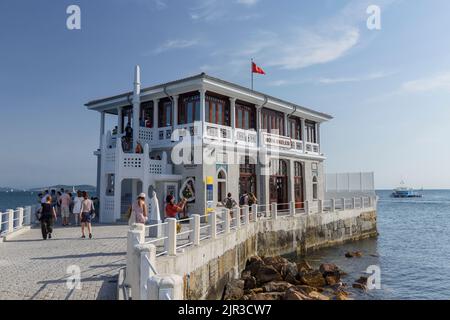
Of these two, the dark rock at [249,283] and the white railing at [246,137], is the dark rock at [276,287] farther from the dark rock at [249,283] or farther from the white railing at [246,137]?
the white railing at [246,137]

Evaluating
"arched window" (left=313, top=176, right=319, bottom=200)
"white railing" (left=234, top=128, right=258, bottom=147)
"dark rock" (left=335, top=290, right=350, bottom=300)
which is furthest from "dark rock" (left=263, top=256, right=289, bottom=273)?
"arched window" (left=313, top=176, right=319, bottom=200)

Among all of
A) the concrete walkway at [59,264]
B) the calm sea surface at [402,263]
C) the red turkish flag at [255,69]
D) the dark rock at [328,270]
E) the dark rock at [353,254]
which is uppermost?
the red turkish flag at [255,69]

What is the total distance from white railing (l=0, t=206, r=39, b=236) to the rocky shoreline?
9.13m

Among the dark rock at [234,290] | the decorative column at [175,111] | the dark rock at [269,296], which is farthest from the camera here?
the decorative column at [175,111]

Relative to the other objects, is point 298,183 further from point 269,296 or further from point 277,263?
point 269,296

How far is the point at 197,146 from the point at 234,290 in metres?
8.50

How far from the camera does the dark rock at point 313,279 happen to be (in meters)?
14.8

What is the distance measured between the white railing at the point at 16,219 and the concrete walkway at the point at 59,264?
2.34ft

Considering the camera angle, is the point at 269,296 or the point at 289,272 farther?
the point at 289,272

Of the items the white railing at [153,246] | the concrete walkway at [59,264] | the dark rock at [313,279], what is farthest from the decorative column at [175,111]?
the dark rock at [313,279]

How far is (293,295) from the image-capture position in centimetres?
1091

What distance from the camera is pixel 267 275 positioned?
47.1ft

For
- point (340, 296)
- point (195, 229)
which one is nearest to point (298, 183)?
point (340, 296)
